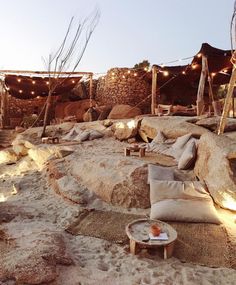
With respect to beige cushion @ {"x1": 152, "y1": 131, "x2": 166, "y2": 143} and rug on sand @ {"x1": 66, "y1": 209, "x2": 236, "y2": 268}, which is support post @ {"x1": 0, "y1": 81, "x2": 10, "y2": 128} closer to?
beige cushion @ {"x1": 152, "y1": 131, "x2": 166, "y2": 143}

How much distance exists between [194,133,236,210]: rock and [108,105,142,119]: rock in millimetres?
7929

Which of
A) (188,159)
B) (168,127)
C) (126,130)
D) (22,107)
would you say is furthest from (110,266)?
(22,107)

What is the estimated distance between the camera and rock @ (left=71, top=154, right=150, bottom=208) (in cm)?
496

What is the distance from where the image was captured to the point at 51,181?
21.0 feet

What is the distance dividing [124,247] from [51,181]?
3.34 metres

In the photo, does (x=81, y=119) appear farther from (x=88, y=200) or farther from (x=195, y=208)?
(x=195, y=208)

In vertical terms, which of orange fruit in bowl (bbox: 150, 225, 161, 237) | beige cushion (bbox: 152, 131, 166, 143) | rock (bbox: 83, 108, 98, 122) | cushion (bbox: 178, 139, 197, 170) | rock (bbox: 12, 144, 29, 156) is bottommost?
orange fruit in bowl (bbox: 150, 225, 161, 237)

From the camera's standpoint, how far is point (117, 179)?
17.4ft

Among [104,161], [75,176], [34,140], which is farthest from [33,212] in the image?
[34,140]

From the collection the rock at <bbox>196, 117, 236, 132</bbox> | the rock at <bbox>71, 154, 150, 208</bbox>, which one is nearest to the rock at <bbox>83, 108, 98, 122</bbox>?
the rock at <bbox>196, 117, 236, 132</bbox>

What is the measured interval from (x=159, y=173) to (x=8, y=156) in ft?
21.7

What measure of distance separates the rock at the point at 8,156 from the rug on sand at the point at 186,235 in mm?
5867

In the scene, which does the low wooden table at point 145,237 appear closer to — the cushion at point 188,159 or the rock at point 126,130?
the cushion at point 188,159

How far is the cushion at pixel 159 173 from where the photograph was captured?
5.02 m
